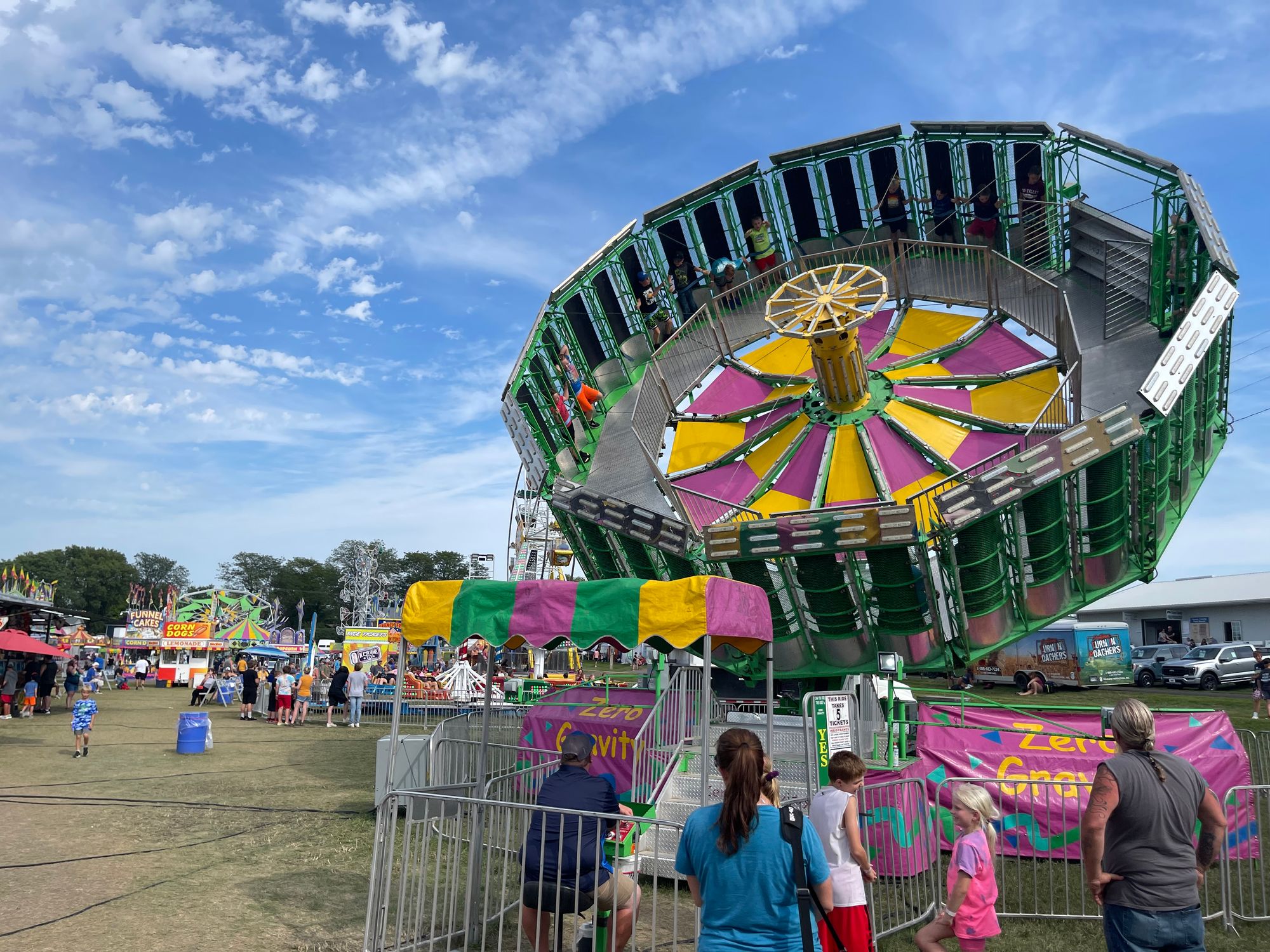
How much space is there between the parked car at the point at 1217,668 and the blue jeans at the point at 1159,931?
3291cm

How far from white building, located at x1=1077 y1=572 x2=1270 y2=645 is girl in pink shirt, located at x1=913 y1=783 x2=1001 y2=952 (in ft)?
132

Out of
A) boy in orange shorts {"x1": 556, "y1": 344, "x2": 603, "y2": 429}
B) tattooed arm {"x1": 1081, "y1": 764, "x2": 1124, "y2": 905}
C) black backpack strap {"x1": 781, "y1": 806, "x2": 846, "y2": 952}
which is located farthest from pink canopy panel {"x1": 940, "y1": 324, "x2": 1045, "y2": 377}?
black backpack strap {"x1": 781, "y1": 806, "x2": 846, "y2": 952}

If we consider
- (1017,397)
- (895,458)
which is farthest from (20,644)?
(1017,397)

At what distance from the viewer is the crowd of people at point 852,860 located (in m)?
3.58

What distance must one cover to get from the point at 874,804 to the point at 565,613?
131 inches

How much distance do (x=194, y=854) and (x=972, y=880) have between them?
8074 mm

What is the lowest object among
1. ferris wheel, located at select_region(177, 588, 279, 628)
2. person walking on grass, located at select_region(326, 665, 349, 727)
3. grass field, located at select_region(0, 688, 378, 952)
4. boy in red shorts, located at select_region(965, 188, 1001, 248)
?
grass field, located at select_region(0, 688, 378, 952)

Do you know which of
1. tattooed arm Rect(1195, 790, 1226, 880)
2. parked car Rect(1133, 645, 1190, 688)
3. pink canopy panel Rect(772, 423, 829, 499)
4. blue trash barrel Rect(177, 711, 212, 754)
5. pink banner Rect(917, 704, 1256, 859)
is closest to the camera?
tattooed arm Rect(1195, 790, 1226, 880)

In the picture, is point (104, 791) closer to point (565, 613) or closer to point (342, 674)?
point (565, 613)

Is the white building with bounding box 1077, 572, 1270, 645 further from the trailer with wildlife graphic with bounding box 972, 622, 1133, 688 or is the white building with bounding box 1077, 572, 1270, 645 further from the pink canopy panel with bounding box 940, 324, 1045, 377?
the pink canopy panel with bounding box 940, 324, 1045, 377

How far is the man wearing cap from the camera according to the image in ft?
17.5

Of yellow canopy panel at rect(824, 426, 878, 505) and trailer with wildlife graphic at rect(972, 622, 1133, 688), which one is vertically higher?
yellow canopy panel at rect(824, 426, 878, 505)

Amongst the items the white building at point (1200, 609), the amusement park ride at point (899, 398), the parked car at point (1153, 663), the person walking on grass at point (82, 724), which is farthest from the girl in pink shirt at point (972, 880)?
the white building at point (1200, 609)

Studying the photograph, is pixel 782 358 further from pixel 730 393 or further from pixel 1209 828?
pixel 1209 828
